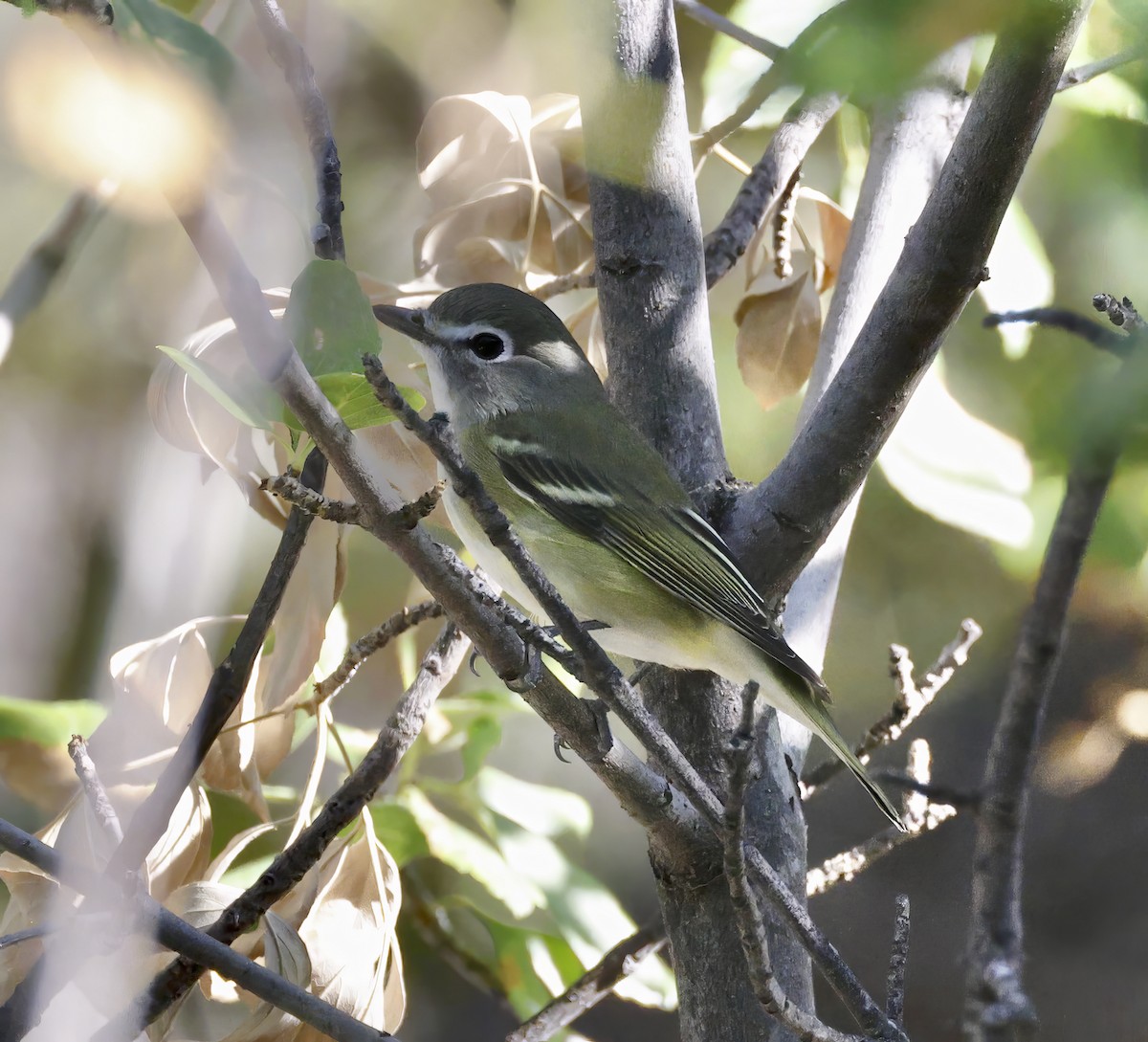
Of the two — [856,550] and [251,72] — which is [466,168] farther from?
[856,550]

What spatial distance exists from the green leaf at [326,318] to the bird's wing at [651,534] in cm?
36

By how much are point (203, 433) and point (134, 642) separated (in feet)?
0.55

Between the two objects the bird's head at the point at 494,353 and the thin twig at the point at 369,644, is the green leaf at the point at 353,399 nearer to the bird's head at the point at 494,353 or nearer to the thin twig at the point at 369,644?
the thin twig at the point at 369,644

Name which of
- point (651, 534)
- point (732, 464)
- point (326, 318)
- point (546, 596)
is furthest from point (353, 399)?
point (732, 464)

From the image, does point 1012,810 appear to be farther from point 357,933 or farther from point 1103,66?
point 357,933

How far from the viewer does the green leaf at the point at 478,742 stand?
104cm

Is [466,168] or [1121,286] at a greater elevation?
[466,168]

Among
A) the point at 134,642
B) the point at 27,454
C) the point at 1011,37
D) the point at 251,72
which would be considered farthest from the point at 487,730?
the point at 1011,37

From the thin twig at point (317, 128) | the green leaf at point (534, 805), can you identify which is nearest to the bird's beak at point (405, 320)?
the thin twig at point (317, 128)

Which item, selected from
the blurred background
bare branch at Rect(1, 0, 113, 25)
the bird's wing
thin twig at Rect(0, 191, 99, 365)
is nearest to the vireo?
the bird's wing

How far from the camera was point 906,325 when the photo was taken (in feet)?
2.17

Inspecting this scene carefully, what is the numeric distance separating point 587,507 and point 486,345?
0.21m

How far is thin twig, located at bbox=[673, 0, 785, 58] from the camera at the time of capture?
3.01ft

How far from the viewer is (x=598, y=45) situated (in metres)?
0.93
